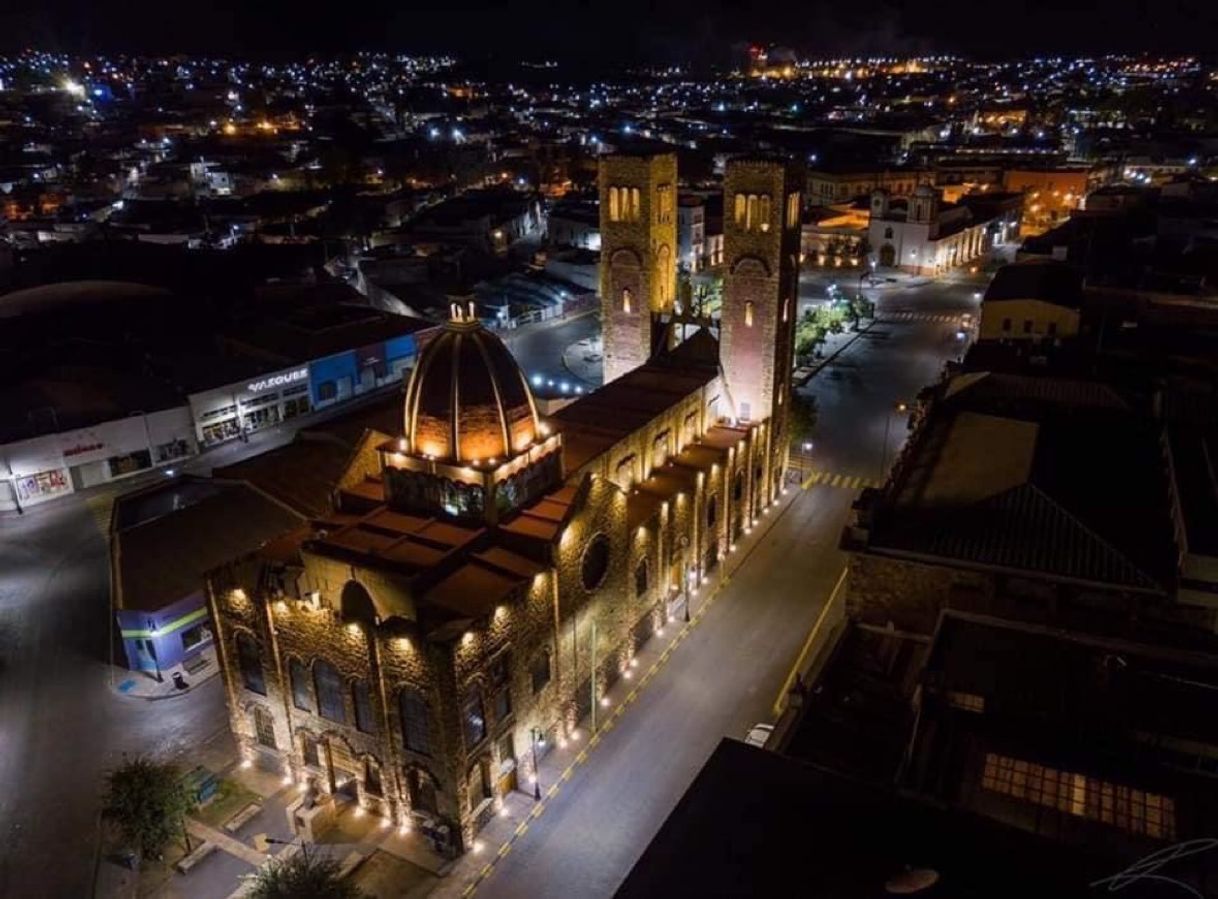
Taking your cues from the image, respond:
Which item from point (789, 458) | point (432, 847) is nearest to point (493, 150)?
point (789, 458)

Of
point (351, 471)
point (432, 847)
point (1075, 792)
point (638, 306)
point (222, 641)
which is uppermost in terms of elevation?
point (638, 306)

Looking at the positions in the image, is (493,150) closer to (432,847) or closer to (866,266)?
(866,266)

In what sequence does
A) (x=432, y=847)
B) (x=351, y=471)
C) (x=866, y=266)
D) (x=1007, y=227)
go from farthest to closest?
(x=1007, y=227)
(x=866, y=266)
(x=351, y=471)
(x=432, y=847)

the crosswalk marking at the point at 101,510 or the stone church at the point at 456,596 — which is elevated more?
the stone church at the point at 456,596

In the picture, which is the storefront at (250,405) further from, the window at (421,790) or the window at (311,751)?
the window at (421,790)

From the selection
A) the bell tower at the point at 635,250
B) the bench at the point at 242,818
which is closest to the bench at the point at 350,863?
the bench at the point at 242,818

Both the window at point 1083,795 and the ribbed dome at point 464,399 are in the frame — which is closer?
the window at point 1083,795

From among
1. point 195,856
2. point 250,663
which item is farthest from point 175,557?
point 195,856
